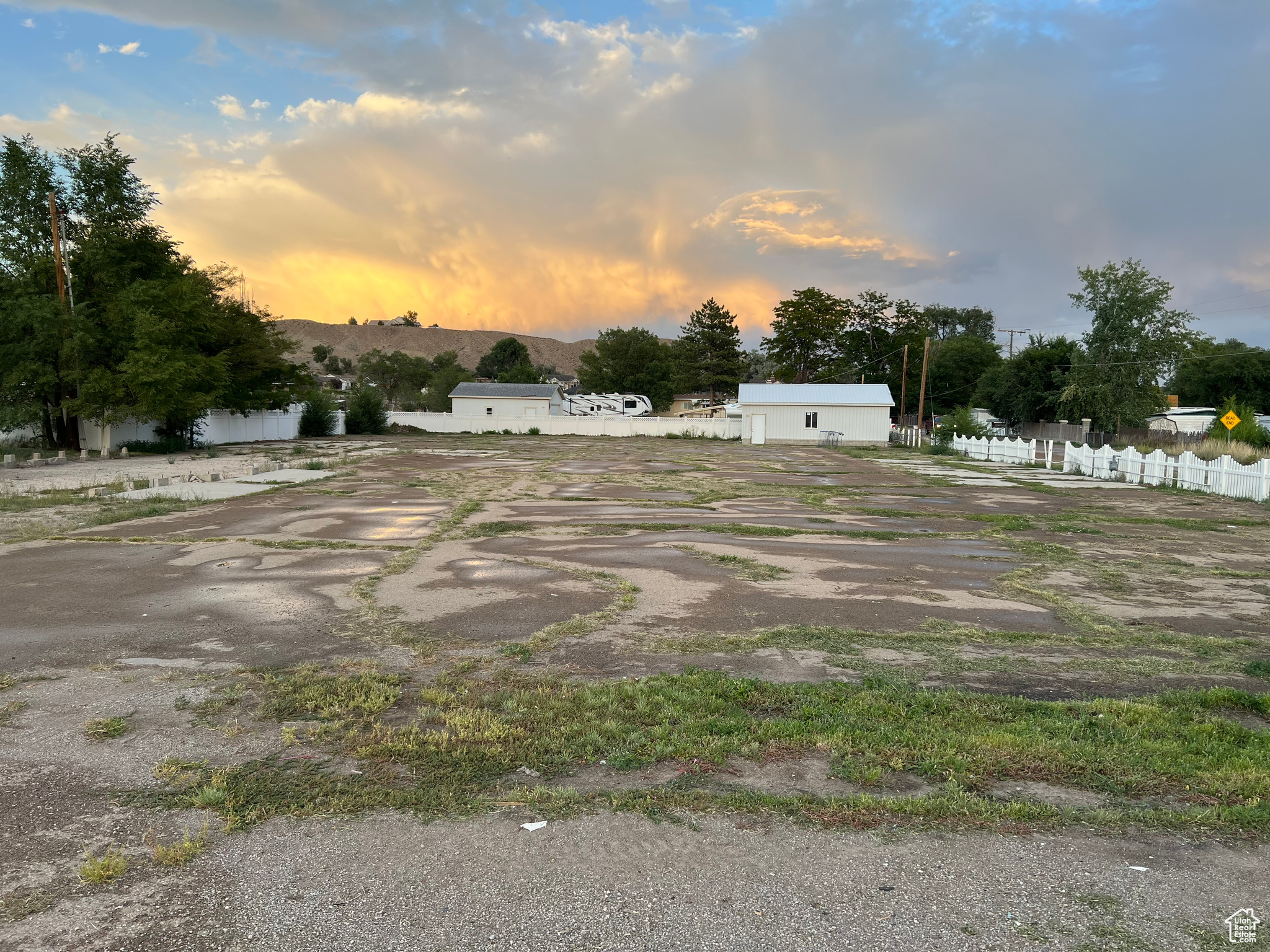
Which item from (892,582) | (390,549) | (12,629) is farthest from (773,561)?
(12,629)

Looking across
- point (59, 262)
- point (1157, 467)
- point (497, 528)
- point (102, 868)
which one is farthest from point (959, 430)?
point (102, 868)

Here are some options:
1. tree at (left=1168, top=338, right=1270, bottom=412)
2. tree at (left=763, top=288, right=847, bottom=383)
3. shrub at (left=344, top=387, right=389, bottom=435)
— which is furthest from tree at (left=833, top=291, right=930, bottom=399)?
A: shrub at (left=344, top=387, right=389, bottom=435)

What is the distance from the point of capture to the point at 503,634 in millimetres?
7500

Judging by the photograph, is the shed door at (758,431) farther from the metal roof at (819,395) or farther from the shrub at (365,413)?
the shrub at (365,413)

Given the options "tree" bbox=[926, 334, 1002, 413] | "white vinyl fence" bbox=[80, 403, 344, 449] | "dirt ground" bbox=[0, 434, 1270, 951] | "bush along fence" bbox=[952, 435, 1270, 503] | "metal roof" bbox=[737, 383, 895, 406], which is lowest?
"dirt ground" bbox=[0, 434, 1270, 951]

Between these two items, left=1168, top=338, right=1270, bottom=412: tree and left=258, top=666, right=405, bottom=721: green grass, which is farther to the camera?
left=1168, top=338, right=1270, bottom=412: tree

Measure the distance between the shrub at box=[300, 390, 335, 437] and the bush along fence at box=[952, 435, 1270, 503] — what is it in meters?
38.6

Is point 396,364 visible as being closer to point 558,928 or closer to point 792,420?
point 792,420

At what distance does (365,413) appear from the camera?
54.5m

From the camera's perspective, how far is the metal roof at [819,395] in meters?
50.1

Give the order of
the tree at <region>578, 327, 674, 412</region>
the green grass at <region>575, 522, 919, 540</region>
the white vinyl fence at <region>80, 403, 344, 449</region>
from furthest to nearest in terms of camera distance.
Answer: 1. the tree at <region>578, 327, 674, 412</region>
2. the white vinyl fence at <region>80, 403, 344, 449</region>
3. the green grass at <region>575, 522, 919, 540</region>

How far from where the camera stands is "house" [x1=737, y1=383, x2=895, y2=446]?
4991 centimetres

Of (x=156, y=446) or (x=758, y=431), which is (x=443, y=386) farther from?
(x=156, y=446)

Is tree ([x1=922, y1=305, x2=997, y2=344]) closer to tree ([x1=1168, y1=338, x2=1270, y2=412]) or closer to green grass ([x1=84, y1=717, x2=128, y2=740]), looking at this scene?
tree ([x1=1168, y1=338, x2=1270, y2=412])
